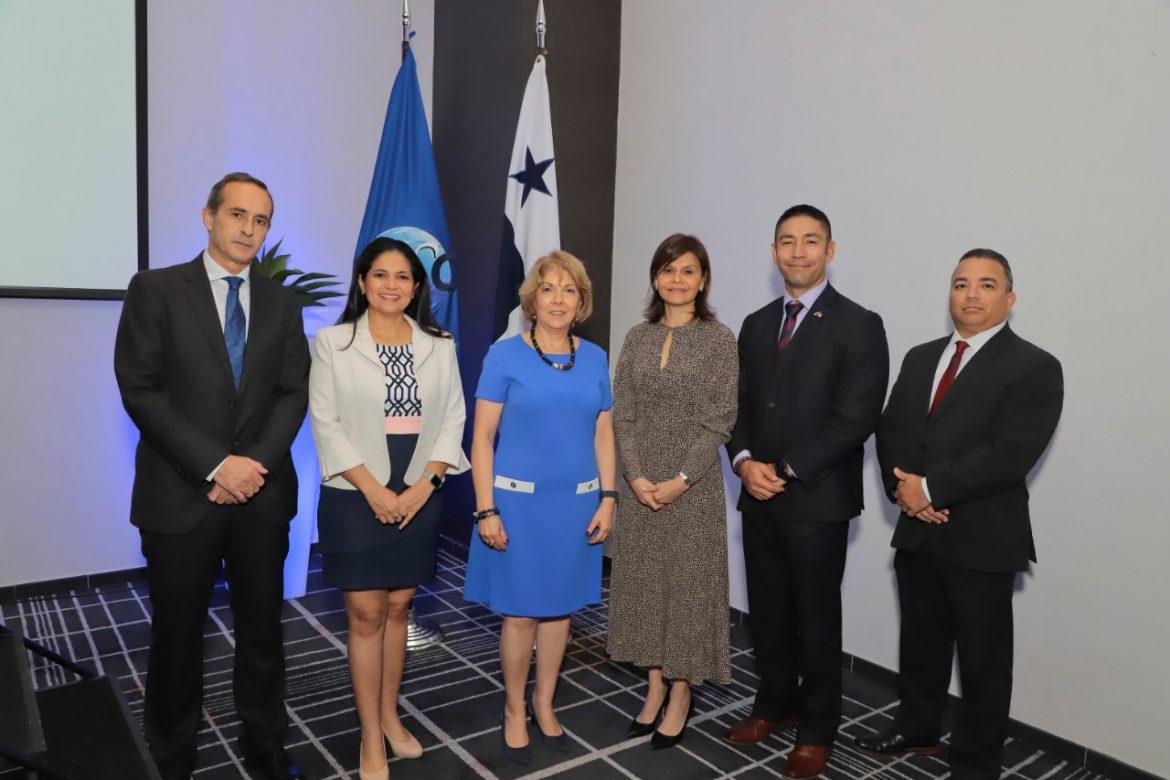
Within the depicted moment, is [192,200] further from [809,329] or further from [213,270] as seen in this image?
[809,329]

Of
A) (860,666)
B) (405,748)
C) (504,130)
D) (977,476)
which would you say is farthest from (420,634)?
(504,130)

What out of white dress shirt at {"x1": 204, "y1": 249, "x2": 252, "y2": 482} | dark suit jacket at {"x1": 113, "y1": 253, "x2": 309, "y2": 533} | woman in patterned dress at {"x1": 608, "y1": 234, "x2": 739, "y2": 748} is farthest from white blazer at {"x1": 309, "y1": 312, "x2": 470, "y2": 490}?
woman in patterned dress at {"x1": 608, "y1": 234, "x2": 739, "y2": 748}

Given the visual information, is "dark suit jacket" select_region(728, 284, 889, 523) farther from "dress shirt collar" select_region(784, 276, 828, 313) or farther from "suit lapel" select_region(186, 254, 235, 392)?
"suit lapel" select_region(186, 254, 235, 392)

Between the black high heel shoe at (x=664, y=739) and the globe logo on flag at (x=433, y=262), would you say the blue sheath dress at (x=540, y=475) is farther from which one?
the globe logo on flag at (x=433, y=262)

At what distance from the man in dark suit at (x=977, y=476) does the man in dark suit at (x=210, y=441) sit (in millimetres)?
1866

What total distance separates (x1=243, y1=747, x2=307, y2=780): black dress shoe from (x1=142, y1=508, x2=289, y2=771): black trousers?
0.09 ft

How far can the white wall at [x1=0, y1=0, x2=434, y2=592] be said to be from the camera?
3.90m

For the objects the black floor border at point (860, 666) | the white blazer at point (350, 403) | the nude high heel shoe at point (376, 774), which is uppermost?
the white blazer at point (350, 403)

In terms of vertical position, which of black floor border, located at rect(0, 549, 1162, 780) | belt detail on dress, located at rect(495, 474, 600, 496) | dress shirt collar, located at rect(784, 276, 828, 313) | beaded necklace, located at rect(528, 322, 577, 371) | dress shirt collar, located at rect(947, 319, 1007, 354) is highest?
dress shirt collar, located at rect(784, 276, 828, 313)

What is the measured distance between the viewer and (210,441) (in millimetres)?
2250

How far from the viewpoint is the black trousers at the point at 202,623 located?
91.4 inches

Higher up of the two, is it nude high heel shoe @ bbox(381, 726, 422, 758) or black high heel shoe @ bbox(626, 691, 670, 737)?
nude high heel shoe @ bbox(381, 726, 422, 758)

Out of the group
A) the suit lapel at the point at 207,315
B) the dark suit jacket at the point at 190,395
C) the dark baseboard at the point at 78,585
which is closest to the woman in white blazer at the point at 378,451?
the dark suit jacket at the point at 190,395

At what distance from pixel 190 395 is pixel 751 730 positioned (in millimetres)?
2065
